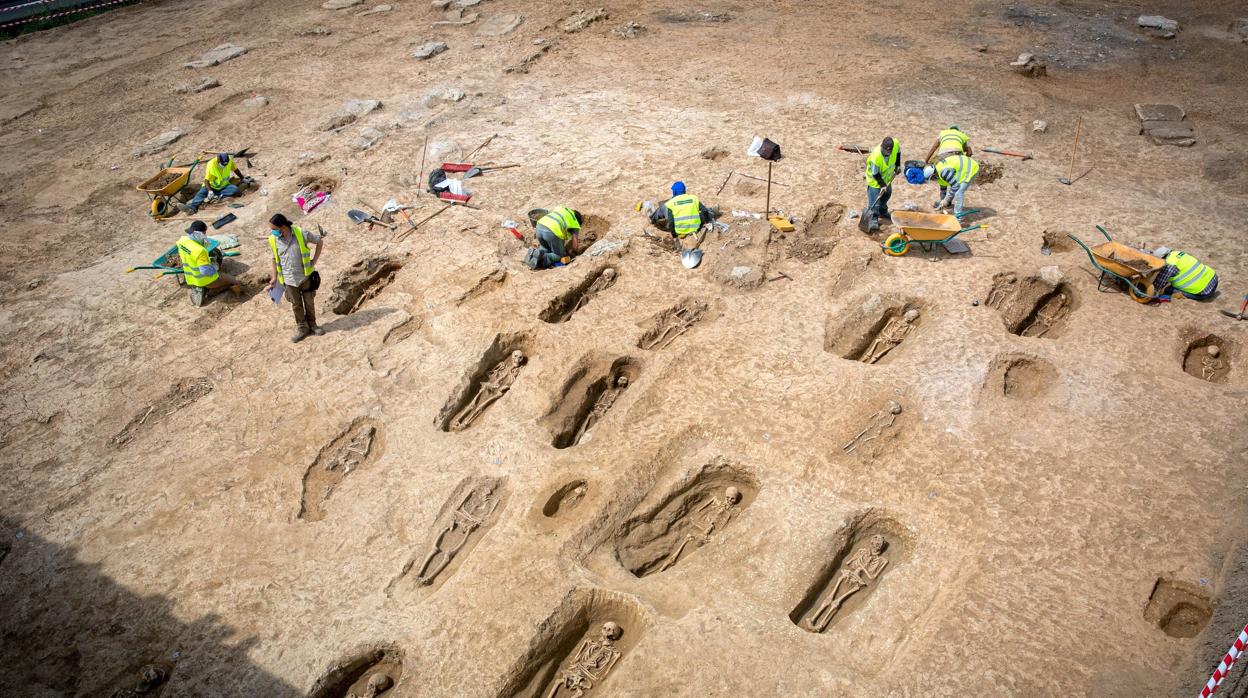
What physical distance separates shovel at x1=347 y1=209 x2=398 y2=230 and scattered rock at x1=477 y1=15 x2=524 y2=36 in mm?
8241

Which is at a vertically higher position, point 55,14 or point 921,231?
point 55,14

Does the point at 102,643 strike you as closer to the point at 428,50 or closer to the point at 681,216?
the point at 681,216

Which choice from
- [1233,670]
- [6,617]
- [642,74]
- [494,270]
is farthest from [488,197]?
[1233,670]

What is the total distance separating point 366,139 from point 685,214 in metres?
7.11

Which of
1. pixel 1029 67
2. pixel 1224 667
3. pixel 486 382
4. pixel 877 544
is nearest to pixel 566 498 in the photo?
pixel 486 382

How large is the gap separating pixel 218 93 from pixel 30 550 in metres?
12.4

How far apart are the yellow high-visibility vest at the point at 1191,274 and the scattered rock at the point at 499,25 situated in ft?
48.3

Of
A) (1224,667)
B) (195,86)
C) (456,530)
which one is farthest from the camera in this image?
(195,86)

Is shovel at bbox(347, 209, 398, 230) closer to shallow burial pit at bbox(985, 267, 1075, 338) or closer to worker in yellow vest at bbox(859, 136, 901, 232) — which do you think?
worker in yellow vest at bbox(859, 136, 901, 232)

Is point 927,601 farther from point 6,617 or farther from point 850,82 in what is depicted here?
point 850,82

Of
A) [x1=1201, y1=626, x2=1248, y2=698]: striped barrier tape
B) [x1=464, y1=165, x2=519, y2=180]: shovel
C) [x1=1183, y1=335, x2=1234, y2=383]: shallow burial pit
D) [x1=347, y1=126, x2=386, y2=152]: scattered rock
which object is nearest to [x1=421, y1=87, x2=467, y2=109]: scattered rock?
[x1=347, y1=126, x2=386, y2=152]: scattered rock

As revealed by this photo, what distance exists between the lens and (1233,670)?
5.15 metres

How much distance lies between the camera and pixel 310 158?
1330 centimetres

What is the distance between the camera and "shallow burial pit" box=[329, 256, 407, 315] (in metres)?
10.1
